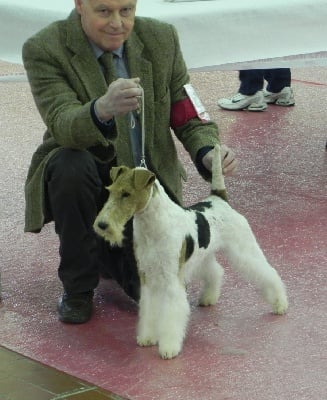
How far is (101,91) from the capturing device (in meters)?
3.06

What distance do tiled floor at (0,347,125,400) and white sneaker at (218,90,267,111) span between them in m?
3.27

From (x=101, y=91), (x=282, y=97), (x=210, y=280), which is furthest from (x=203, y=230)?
(x=282, y=97)

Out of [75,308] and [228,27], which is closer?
[75,308]

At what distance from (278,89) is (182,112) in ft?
9.24

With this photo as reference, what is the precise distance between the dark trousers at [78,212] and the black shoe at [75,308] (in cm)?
2

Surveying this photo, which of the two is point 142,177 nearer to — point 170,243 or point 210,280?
point 170,243

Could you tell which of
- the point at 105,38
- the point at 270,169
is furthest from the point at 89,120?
the point at 270,169

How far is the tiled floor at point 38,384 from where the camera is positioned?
8.56 ft

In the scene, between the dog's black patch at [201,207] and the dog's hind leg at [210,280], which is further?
the dog's hind leg at [210,280]

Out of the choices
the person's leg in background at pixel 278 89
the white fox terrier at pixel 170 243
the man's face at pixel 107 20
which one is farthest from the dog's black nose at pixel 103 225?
the person's leg in background at pixel 278 89

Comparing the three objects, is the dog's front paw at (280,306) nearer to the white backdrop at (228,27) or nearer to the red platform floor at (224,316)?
the red platform floor at (224,316)

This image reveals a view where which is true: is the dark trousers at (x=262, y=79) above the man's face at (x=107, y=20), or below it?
below

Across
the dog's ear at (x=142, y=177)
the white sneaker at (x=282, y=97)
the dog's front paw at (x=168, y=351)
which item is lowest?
the white sneaker at (x=282, y=97)

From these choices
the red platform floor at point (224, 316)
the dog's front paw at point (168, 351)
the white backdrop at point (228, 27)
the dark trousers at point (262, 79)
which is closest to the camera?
the red platform floor at point (224, 316)
